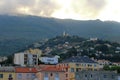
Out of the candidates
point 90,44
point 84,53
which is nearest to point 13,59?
point 84,53

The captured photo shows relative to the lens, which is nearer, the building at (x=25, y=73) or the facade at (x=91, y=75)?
the building at (x=25, y=73)

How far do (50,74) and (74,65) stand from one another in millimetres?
16116

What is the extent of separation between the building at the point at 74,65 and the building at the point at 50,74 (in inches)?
137

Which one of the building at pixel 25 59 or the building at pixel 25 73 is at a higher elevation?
the building at pixel 25 73

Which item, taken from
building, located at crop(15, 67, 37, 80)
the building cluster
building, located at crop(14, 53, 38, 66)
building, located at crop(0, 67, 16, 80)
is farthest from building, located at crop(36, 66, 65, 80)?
building, located at crop(14, 53, 38, 66)

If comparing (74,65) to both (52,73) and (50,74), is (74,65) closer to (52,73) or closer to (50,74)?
(52,73)

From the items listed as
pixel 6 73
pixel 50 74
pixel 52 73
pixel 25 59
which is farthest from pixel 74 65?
pixel 25 59

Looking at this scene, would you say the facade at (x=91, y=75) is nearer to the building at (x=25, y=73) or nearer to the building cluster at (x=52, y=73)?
the building cluster at (x=52, y=73)

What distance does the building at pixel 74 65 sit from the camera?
3126 inches

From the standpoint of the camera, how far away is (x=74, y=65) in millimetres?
88938

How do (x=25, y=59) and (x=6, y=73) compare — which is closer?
(x=6, y=73)

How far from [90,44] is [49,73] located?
4648 inches

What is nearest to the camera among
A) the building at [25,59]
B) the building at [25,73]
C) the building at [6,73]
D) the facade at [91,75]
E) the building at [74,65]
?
the building at [6,73]

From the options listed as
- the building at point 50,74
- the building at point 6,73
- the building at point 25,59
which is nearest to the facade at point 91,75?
the building at point 50,74
